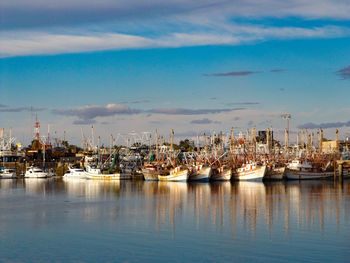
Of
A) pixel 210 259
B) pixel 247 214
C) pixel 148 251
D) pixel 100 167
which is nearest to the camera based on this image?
pixel 210 259

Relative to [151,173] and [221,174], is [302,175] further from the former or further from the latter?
[151,173]

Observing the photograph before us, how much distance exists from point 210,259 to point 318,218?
18231 mm

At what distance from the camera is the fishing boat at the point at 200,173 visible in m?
108

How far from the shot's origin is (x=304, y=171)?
115500 millimetres

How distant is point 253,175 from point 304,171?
1385cm

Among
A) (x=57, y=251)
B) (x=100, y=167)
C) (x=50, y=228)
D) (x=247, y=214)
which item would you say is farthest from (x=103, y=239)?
(x=100, y=167)

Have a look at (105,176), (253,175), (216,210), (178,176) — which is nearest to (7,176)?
(105,176)

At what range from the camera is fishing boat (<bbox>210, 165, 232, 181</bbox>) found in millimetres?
109500

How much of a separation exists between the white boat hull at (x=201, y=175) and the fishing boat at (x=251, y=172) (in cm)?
653

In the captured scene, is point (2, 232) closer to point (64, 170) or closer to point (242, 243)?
point (242, 243)

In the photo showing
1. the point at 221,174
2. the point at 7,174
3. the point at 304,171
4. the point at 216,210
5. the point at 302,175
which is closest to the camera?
the point at 216,210

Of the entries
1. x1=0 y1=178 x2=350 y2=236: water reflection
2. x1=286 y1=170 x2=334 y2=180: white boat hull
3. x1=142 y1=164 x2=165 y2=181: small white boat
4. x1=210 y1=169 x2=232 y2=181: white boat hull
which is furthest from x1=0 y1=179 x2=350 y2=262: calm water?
x1=286 y1=170 x2=334 y2=180: white boat hull

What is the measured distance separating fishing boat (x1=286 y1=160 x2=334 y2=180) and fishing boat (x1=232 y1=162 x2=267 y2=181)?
32.5 feet

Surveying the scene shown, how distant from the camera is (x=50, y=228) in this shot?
4322 centimetres
